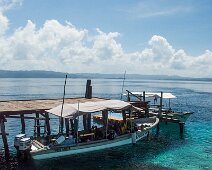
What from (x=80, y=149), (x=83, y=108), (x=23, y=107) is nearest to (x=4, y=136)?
(x=23, y=107)

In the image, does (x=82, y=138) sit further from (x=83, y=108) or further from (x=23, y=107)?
(x=23, y=107)

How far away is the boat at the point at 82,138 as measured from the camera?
26188 mm

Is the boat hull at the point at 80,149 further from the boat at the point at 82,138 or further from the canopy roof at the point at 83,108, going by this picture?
the canopy roof at the point at 83,108

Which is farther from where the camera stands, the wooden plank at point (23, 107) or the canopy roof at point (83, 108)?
the canopy roof at point (83, 108)

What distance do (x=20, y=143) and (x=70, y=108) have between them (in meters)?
5.67

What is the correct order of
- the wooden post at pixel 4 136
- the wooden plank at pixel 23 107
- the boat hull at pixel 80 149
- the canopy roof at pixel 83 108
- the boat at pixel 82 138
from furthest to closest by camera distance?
the canopy roof at pixel 83 108 → the wooden post at pixel 4 136 → the wooden plank at pixel 23 107 → the boat at pixel 82 138 → the boat hull at pixel 80 149

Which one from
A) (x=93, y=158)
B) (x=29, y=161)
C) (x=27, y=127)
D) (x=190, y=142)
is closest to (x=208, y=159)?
(x=190, y=142)

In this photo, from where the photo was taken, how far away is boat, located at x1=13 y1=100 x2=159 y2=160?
26.2 m

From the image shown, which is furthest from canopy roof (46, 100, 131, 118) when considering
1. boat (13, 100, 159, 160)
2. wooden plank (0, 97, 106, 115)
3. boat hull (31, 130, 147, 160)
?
boat hull (31, 130, 147, 160)

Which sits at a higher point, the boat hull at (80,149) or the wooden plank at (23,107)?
the wooden plank at (23,107)

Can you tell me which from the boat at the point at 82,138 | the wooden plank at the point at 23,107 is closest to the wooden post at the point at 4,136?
the wooden plank at the point at 23,107

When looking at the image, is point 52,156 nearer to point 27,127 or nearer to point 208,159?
point 208,159

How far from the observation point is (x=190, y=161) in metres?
29.0

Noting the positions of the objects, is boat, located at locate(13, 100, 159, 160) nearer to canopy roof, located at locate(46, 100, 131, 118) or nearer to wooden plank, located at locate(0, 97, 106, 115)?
canopy roof, located at locate(46, 100, 131, 118)
